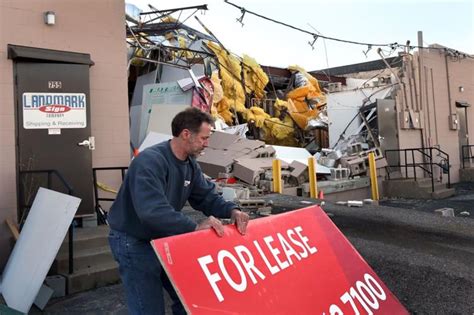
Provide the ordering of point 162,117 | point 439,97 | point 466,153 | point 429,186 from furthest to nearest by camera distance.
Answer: point 466,153 → point 439,97 → point 429,186 → point 162,117

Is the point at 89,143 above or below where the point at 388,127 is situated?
below

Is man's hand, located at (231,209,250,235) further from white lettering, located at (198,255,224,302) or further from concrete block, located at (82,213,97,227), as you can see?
concrete block, located at (82,213,97,227)

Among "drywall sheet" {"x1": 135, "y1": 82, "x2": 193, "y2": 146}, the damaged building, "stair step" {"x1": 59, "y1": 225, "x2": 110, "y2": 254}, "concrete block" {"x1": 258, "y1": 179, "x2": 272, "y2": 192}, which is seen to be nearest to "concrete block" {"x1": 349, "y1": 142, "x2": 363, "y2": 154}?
the damaged building

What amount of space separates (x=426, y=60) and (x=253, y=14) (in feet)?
29.3

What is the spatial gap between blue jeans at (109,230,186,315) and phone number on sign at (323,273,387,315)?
1.07 metres

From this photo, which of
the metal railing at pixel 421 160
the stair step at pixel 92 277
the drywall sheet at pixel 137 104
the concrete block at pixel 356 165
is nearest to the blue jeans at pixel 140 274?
the stair step at pixel 92 277

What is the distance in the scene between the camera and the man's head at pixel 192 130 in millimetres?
2666

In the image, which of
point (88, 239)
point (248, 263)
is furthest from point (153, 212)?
point (88, 239)

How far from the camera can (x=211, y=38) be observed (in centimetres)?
1608

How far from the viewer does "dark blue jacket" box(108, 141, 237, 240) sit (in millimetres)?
2418

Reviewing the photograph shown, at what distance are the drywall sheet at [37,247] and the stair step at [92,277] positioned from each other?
21.2 inches

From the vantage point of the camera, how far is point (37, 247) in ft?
14.2

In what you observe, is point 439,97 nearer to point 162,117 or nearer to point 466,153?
point 466,153

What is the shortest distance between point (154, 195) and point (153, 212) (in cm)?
9
